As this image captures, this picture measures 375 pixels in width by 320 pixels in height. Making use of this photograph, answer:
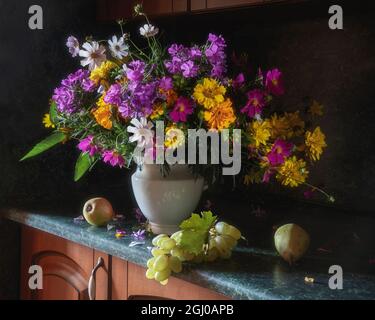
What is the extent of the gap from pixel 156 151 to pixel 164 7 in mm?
528

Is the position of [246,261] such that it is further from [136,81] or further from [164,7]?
[164,7]

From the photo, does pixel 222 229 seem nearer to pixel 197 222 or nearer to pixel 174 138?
pixel 197 222

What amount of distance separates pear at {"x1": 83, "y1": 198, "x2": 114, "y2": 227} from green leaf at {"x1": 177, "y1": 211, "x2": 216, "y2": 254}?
0.33m

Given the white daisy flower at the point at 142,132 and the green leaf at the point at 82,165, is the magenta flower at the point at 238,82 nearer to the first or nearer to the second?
the white daisy flower at the point at 142,132

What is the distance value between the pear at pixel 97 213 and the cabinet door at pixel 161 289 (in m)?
0.19

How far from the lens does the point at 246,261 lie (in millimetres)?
1033

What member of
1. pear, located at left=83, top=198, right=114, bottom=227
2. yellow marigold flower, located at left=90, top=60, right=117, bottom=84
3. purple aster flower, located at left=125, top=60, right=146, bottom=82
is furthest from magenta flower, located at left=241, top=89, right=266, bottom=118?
pear, located at left=83, top=198, right=114, bottom=227

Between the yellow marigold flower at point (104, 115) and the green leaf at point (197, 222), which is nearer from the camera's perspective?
the green leaf at point (197, 222)

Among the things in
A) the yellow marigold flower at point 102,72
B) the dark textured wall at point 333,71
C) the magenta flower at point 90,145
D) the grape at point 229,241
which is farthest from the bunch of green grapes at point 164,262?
the dark textured wall at point 333,71

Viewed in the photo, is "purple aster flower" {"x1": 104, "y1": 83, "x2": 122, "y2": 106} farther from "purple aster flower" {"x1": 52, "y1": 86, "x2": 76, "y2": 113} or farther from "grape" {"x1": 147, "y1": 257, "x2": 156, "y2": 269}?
"grape" {"x1": 147, "y1": 257, "x2": 156, "y2": 269}

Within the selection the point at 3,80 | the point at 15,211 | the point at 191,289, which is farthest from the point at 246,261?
the point at 3,80

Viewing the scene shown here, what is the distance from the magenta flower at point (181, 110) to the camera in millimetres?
1057

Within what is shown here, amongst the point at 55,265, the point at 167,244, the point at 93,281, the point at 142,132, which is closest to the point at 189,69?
the point at 142,132
